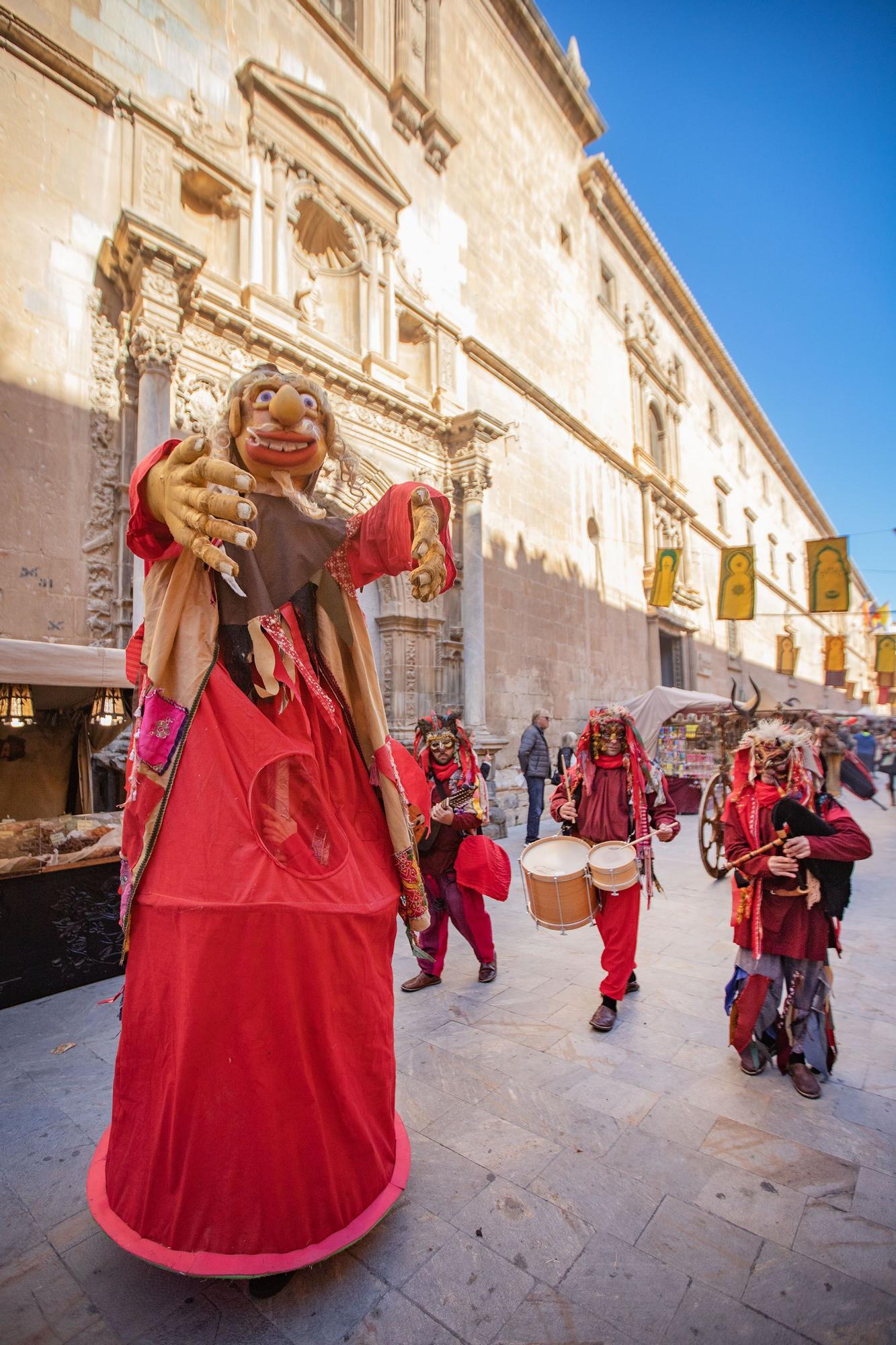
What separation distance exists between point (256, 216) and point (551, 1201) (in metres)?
10.4

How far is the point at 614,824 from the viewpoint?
4.14 m

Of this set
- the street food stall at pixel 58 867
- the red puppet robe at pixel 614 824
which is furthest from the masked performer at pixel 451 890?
the street food stall at pixel 58 867

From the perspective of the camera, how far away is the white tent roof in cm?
455

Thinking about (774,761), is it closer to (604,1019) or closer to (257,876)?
(604,1019)

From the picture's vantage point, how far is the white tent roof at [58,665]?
14.9ft

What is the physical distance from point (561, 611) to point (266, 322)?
8517mm

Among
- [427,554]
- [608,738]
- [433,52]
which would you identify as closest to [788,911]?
[608,738]

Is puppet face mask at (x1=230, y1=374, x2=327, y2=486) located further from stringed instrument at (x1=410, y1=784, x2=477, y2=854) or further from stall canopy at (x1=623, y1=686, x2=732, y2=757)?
stall canopy at (x1=623, y1=686, x2=732, y2=757)

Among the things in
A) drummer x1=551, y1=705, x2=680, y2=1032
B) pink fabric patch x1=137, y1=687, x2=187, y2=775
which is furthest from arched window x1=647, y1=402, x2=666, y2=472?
pink fabric patch x1=137, y1=687, x2=187, y2=775

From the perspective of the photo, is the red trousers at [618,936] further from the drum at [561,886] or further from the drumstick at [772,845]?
the drumstick at [772,845]

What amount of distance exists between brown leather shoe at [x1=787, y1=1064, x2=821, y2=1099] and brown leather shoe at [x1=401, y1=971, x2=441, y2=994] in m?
2.14

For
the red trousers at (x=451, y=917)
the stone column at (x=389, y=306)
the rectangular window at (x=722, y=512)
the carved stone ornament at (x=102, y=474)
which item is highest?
the rectangular window at (x=722, y=512)

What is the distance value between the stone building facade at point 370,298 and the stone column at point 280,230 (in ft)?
0.12

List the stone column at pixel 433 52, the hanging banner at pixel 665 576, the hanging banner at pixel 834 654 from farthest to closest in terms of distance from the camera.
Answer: the hanging banner at pixel 834 654, the hanging banner at pixel 665 576, the stone column at pixel 433 52
